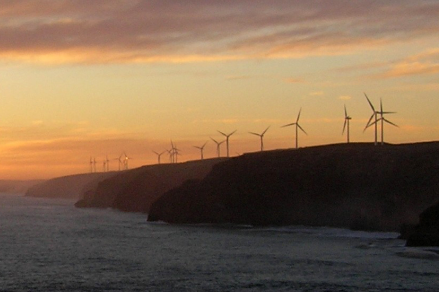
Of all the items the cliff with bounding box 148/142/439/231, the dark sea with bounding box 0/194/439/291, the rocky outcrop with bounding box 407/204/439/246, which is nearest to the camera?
the dark sea with bounding box 0/194/439/291

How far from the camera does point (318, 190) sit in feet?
452

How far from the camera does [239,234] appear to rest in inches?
4599

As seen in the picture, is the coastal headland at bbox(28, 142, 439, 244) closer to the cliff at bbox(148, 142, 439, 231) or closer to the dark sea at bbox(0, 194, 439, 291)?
the cliff at bbox(148, 142, 439, 231)

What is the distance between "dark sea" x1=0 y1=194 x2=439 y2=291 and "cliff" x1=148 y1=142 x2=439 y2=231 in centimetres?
983

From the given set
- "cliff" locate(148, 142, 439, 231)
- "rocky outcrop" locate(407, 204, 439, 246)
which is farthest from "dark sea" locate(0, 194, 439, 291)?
"cliff" locate(148, 142, 439, 231)

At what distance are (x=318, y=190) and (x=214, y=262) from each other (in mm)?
63910

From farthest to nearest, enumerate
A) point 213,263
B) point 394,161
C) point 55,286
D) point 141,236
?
point 394,161 → point 141,236 → point 213,263 → point 55,286

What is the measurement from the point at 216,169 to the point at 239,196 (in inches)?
739

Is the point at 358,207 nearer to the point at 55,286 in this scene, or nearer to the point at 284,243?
the point at 284,243

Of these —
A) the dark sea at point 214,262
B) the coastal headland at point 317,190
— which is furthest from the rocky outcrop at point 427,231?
the coastal headland at point 317,190

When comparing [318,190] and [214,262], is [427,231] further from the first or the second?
[318,190]

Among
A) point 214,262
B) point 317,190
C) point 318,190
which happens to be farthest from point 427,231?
point 317,190

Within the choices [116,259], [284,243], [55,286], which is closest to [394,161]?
[284,243]

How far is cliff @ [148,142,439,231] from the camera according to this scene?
4830 inches
